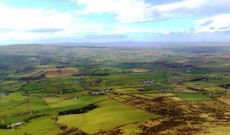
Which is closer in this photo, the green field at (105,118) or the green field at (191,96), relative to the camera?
the green field at (105,118)

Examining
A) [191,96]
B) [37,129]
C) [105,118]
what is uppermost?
[191,96]

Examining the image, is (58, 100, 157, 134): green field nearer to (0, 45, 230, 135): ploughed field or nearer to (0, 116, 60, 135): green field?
(0, 45, 230, 135): ploughed field

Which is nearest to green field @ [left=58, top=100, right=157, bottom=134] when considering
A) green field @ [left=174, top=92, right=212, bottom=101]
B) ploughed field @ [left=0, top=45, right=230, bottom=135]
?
ploughed field @ [left=0, top=45, right=230, bottom=135]

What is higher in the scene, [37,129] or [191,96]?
[191,96]

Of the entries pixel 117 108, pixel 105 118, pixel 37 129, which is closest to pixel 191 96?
pixel 117 108

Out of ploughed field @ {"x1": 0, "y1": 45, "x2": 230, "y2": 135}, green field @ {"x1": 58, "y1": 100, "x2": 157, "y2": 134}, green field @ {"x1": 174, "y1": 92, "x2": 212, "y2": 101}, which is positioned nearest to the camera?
ploughed field @ {"x1": 0, "y1": 45, "x2": 230, "y2": 135}

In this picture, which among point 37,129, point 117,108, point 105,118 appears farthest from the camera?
point 117,108

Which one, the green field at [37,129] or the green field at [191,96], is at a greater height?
the green field at [191,96]

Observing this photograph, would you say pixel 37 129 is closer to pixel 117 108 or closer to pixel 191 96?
pixel 117 108

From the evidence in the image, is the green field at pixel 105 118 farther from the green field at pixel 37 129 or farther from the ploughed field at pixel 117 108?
the green field at pixel 37 129

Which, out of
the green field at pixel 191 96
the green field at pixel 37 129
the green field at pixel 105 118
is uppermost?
the green field at pixel 191 96

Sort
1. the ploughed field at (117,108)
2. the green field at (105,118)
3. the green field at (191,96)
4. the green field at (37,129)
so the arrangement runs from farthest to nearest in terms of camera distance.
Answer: the green field at (191,96)
the green field at (105,118)
the ploughed field at (117,108)
the green field at (37,129)

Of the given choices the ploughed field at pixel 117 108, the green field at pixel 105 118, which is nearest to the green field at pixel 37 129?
the ploughed field at pixel 117 108
